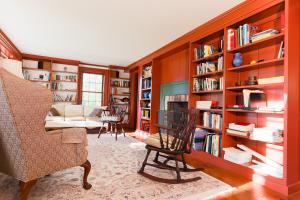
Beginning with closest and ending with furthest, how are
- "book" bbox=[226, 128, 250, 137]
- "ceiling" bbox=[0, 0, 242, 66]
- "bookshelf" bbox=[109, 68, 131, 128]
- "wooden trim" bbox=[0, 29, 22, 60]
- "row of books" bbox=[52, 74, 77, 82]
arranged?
"book" bbox=[226, 128, 250, 137] → "ceiling" bbox=[0, 0, 242, 66] → "wooden trim" bbox=[0, 29, 22, 60] → "row of books" bbox=[52, 74, 77, 82] → "bookshelf" bbox=[109, 68, 131, 128]

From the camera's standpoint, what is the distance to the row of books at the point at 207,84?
9.84 feet

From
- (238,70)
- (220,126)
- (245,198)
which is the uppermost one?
(238,70)

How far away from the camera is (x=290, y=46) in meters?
2.01

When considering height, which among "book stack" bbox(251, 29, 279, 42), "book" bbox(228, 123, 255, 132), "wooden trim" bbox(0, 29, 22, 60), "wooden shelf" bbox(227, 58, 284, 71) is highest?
"wooden trim" bbox(0, 29, 22, 60)

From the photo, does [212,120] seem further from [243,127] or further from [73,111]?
[73,111]

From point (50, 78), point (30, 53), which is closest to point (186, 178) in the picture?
point (50, 78)

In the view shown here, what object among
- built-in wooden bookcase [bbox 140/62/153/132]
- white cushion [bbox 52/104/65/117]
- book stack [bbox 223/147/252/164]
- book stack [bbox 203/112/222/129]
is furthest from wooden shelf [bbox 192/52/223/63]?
white cushion [bbox 52/104/65/117]

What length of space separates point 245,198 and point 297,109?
1165 millimetres

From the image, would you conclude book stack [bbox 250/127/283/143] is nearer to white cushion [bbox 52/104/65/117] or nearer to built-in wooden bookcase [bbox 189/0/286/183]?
built-in wooden bookcase [bbox 189/0/286/183]

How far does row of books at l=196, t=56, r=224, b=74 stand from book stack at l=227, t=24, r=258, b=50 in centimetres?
29

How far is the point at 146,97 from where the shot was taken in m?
5.51

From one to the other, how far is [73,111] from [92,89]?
127 centimetres

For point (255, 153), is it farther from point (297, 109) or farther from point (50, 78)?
point (50, 78)

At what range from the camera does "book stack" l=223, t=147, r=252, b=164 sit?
2.43 metres
